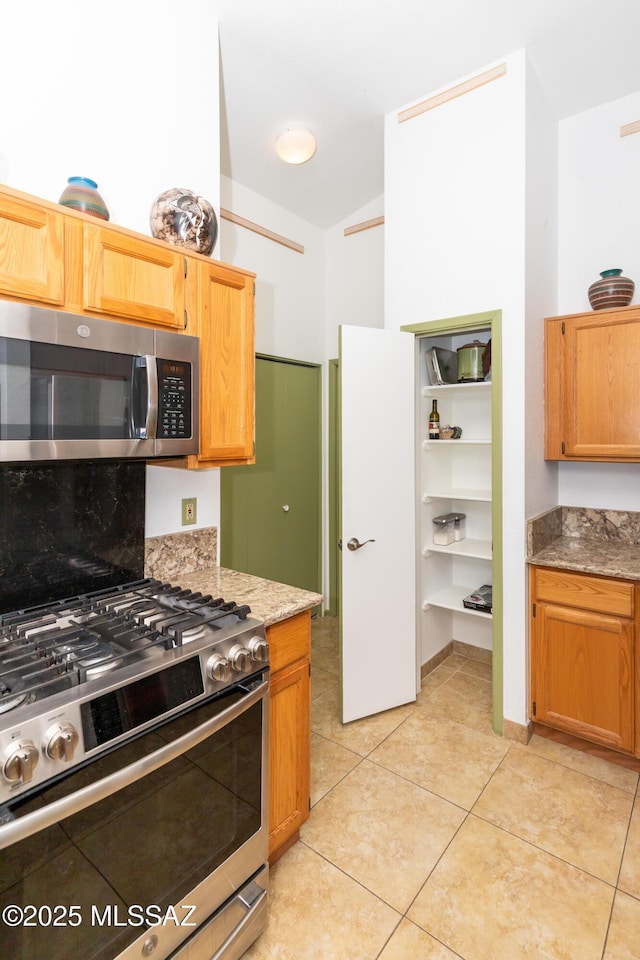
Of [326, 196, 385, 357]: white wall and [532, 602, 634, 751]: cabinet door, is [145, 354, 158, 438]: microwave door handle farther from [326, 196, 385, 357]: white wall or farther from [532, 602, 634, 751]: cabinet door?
[326, 196, 385, 357]: white wall

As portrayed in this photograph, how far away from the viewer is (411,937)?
1.50 m

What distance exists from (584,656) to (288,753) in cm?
151

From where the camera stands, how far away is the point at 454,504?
11.0 ft

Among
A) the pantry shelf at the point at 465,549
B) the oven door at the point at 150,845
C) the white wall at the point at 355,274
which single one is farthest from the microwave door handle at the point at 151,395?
the white wall at the point at 355,274

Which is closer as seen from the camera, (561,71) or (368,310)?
(561,71)

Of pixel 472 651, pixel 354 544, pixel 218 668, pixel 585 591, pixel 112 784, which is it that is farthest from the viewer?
pixel 472 651

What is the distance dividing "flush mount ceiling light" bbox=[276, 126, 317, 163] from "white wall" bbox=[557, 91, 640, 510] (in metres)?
1.51

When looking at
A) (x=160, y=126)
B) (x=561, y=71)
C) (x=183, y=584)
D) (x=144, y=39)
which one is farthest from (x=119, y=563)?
(x=561, y=71)

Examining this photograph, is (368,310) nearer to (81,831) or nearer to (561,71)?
(561,71)

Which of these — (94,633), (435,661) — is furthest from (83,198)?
(435,661)

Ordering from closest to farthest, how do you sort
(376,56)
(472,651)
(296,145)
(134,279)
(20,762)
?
(20,762) < (134,279) < (376,56) < (296,145) < (472,651)

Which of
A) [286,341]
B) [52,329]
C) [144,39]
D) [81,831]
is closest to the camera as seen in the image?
[81,831]

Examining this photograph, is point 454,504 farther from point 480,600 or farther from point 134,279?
point 134,279

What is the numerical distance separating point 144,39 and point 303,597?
90.2 inches
